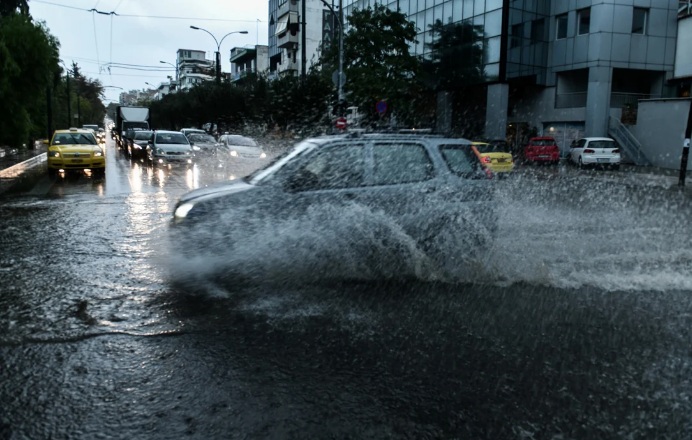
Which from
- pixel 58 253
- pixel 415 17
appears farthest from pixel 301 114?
pixel 58 253

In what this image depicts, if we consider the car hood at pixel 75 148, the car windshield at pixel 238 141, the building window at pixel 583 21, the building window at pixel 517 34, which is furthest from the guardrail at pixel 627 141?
the car hood at pixel 75 148

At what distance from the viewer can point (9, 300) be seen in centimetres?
532

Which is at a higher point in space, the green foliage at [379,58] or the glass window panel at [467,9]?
the glass window panel at [467,9]

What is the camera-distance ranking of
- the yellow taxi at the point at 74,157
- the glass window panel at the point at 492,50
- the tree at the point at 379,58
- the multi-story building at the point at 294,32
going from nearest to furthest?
1. the yellow taxi at the point at 74,157
2. the tree at the point at 379,58
3. the glass window panel at the point at 492,50
4. the multi-story building at the point at 294,32

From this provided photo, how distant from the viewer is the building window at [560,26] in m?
33.8

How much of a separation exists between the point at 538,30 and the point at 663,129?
412 inches

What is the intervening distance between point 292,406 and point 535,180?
779 inches

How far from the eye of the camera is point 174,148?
21.9 meters

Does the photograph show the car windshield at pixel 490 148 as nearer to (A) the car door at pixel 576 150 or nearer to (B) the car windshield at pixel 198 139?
(A) the car door at pixel 576 150

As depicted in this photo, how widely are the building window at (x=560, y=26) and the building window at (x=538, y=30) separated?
821mm

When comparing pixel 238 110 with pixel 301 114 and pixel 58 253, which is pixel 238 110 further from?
pixel 58 253

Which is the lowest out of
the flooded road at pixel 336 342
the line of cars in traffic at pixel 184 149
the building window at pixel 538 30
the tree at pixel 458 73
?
the flooded road at pixel 336 342

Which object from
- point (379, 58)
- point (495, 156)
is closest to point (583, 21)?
point (379, 58)

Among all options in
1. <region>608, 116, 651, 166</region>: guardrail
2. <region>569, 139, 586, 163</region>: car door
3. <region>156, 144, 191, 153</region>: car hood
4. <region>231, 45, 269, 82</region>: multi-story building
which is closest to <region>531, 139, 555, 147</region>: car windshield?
<region>569, 139, 586, 163</region>: car door
